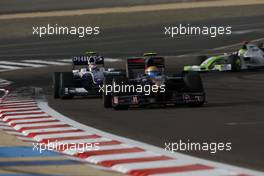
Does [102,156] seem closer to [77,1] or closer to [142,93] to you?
[142,93]

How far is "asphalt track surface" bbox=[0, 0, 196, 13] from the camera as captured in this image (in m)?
59.7

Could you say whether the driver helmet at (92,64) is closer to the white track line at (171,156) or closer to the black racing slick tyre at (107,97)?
the black racing slick tyre at (107,97)

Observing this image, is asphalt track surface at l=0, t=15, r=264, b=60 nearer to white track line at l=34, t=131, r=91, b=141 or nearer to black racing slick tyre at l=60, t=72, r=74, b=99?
black racing slick tyre at l=60, t=72, r=74, b=99

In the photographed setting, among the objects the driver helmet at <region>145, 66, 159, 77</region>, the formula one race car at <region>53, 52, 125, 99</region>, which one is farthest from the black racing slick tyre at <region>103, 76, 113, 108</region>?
the formula one race car at <region>53, 52, 125, 99</region>

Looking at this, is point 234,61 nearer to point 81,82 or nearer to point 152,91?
point 81,82

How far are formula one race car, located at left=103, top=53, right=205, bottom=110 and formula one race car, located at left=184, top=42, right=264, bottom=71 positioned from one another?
1031 centimetres

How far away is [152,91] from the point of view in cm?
1723

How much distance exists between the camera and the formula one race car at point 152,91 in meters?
17.2

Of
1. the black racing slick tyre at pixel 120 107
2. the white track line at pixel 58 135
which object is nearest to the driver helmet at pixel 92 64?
the black racing slick tyre at pixel 120 107

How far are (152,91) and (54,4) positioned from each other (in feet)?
146

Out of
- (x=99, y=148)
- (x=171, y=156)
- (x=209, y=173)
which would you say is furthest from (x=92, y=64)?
(x=209, y=173)

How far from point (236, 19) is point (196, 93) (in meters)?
36.7

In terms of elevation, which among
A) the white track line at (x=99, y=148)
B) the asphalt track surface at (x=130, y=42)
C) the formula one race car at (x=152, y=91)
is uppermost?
the asphalt track surface at (x=130, y=42)

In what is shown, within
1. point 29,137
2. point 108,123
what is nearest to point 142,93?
point 108,123
